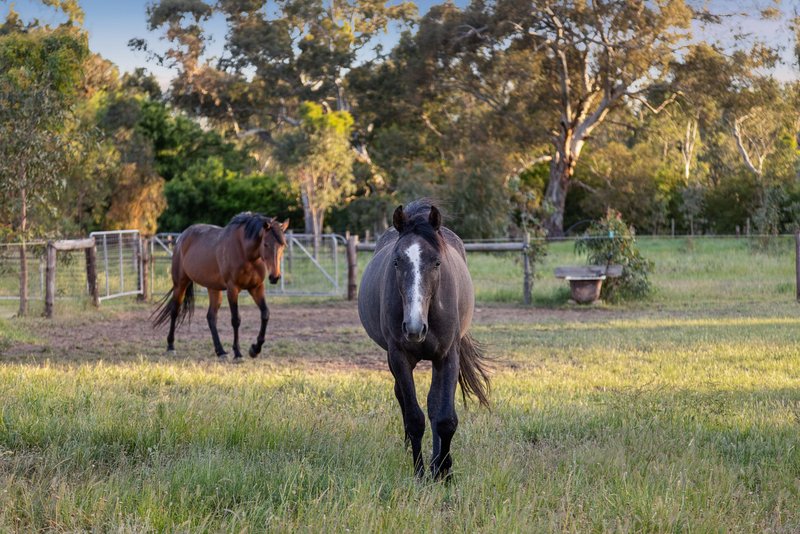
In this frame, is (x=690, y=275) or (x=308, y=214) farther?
(x=308, y=214)

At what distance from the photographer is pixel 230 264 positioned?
453 inches

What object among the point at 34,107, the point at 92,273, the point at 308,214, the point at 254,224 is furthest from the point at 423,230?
the point at 308,214

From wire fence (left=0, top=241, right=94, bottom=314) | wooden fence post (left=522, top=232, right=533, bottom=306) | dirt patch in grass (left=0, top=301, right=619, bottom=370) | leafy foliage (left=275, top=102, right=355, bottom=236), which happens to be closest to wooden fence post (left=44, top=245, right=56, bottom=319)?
dirt patch in grass (left=0, top=301, right=619, bottom=370)

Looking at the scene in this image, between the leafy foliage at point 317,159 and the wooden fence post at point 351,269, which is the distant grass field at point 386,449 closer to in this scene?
the wooden fence post at point 351,269

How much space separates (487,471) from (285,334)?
9040 mm

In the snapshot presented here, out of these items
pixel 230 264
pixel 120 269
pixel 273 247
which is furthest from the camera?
pixel 120 269

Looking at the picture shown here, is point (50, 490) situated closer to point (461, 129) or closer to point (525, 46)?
point (525, 46)

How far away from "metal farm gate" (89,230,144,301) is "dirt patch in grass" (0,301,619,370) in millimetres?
1177

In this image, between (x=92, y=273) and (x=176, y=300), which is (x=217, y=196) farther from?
(x=176, y=300)

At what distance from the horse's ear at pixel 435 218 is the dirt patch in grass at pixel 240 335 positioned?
5082 millimetres

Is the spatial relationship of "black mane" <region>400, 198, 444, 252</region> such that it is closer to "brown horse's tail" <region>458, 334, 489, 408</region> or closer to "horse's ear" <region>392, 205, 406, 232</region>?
"horse's ear" <region>392, 205, 406, 232</region>

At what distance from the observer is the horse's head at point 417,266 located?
4.37m

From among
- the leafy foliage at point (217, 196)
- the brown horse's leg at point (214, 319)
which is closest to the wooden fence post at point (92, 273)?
the brown horse's leg at point (214, 319)

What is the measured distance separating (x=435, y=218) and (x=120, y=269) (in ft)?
50.0
